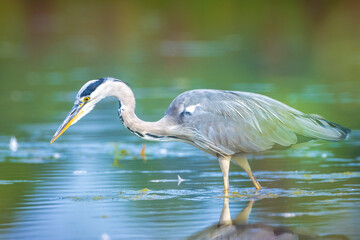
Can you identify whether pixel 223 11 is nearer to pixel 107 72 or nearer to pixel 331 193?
pixel 107 72

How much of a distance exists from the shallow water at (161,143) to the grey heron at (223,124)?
0.44 meters

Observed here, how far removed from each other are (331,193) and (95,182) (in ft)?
8.04

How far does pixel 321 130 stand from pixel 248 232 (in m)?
2.16

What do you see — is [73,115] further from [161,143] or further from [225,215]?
[161,143]

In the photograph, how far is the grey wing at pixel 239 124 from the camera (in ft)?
28.9

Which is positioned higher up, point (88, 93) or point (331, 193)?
point (88, 93)

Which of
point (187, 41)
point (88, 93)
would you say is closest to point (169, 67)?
point (187, 41)

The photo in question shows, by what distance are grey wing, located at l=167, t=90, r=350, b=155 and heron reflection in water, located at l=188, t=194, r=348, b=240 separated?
58.2 inches

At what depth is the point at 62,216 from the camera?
7.78 m

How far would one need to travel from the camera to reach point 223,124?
350 inches

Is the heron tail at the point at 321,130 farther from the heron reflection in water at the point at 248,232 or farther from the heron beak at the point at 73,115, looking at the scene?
the heron beak at the point at 73,115

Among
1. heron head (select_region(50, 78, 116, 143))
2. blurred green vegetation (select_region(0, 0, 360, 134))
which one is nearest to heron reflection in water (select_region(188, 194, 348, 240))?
heron head (select_region(50, 78, 116, 143))

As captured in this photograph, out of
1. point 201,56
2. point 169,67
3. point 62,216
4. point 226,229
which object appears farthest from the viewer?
point 201,56

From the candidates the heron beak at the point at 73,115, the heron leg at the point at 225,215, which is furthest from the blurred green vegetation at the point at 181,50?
the heron leg at the point at 225,215
